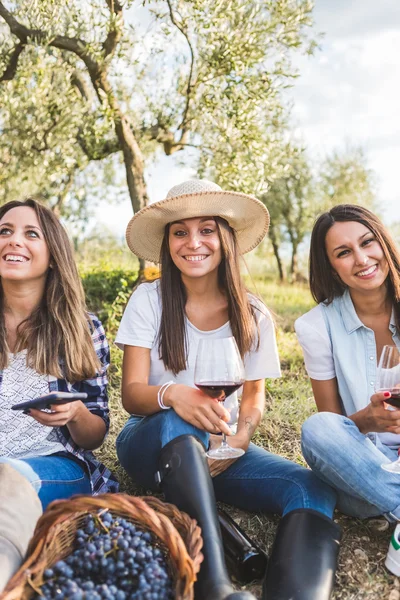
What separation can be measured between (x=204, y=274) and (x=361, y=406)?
A: 109 centimetres

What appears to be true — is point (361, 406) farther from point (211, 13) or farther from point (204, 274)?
point (211, 13)

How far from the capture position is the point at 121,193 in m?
12.6

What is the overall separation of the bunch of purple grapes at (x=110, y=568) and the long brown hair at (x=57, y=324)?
3.67 ft

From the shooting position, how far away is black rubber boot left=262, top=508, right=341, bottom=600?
2.23m

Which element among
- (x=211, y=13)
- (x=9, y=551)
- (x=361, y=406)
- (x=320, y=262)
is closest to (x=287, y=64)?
(x=211, y=13)

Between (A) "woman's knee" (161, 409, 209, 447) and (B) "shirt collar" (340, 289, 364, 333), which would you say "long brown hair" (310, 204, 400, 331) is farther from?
(A) "woman's knee" (161, 409, 209, 447)

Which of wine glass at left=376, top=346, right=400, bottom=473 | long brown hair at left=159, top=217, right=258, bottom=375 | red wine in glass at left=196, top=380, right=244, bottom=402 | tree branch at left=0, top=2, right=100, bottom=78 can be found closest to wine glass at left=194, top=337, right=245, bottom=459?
red wine in glass at left=196, top=380, right=244, bottom=402

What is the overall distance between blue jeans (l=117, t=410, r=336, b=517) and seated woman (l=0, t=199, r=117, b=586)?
0.18 meters

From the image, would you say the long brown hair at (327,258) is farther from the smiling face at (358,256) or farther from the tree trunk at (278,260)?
the tree trunk at (278,260)

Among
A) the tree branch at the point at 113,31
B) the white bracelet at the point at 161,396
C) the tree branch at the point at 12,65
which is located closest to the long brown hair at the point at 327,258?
the white bracelet at the point at 161,396

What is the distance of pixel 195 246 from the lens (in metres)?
3.16

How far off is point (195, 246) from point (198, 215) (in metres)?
0.20

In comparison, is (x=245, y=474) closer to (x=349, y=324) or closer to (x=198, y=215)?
(x=349, y=324)

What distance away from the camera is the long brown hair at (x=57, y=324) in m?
2.93
